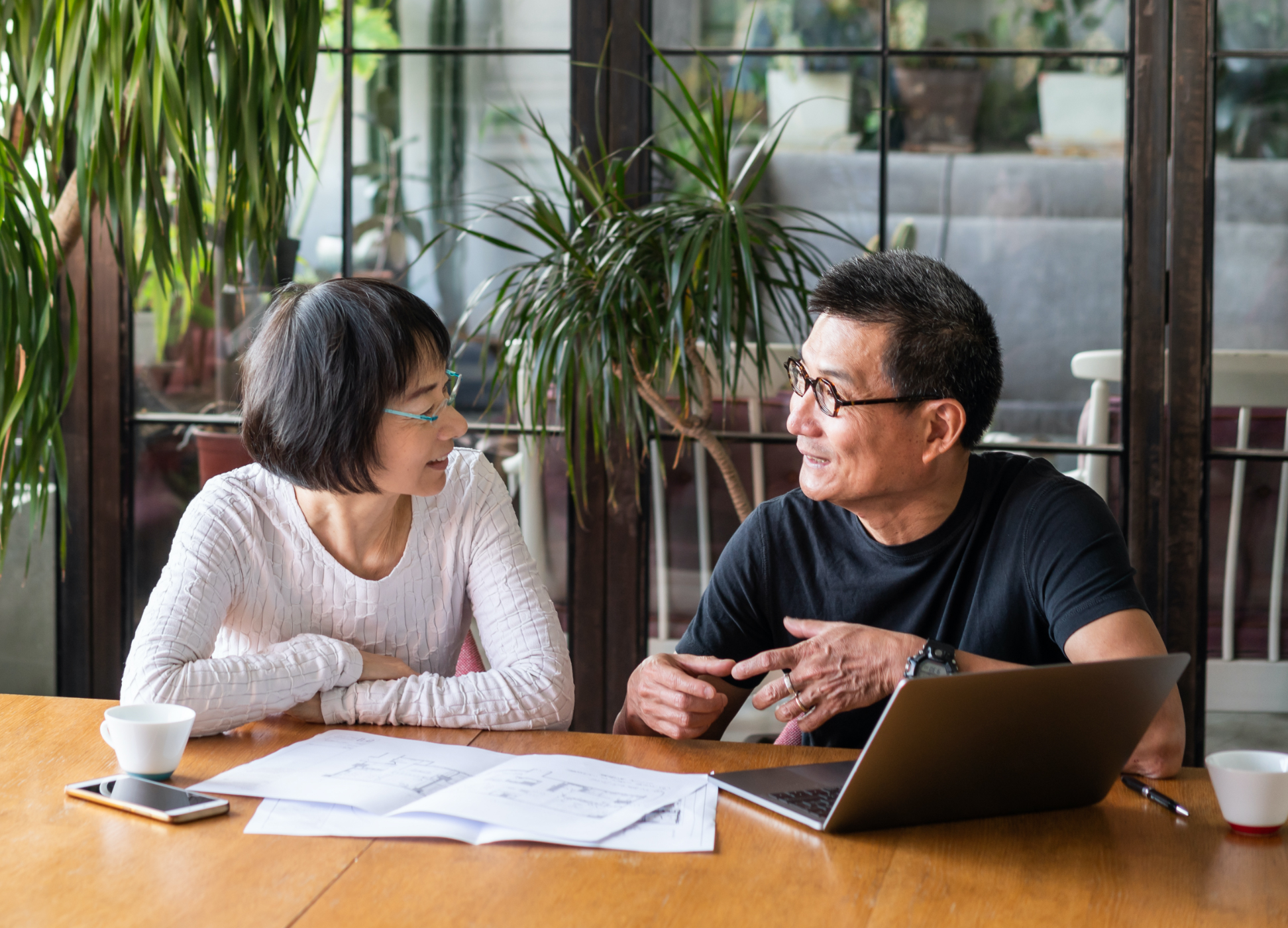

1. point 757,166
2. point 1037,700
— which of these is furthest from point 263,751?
point 757,166

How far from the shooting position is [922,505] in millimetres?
1711

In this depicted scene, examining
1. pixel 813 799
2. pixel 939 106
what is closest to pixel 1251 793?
pixel 813 799

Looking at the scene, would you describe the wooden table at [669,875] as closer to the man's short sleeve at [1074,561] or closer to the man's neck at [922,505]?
the man's short sleeve at [1074,561]

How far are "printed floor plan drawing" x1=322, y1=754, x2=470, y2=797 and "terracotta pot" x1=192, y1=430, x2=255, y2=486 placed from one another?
5.97 ft

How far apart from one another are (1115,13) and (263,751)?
2.42 metres

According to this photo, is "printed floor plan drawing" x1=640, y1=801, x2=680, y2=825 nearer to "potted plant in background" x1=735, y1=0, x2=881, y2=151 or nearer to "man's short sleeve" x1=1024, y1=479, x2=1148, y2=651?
"man's short sleeve" x1=1024, y1=479, x2=1148, y2=651

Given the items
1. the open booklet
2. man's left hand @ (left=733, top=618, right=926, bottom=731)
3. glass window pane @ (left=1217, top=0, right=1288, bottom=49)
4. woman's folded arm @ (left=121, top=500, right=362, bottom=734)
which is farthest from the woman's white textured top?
glass window pane @ (left=1217, top=0, right=1288, bottom=49)

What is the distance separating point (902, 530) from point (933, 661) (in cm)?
44

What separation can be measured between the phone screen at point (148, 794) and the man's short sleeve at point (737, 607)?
79 cm

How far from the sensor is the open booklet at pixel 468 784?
117 cm

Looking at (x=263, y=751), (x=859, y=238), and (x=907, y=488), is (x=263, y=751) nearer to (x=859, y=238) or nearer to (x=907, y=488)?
(x=907, y=488)

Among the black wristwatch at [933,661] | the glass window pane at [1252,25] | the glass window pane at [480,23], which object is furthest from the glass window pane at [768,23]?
the black wristwatch at [933,661]

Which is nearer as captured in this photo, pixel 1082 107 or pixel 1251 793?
pixel 1251 793

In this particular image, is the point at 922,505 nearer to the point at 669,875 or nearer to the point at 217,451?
the point at 669,875
